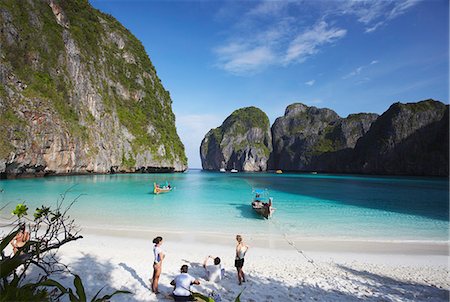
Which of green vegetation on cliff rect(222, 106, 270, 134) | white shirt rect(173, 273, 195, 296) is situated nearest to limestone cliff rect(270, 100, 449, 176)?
green vegetation on cliff rect(222, 106, 270, 134)

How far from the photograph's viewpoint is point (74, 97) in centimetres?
5509

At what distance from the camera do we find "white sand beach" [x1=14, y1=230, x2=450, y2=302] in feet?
21.6

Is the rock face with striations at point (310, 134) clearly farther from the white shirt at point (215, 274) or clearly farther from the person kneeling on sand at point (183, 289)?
the person kneeling on sand at point (183, 289)

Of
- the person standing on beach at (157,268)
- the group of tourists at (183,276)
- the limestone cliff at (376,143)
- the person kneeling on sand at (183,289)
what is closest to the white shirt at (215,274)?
the group of tourists at (183,276)

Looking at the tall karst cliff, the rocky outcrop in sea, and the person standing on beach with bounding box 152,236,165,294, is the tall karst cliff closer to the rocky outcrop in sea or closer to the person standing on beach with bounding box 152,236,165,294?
the person standing on beach with bounding box 152,236,165,294

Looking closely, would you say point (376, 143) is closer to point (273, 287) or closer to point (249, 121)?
point (249, 121)

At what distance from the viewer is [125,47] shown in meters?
87.9

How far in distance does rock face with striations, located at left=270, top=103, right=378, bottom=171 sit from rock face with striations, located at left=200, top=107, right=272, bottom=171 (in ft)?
29.8

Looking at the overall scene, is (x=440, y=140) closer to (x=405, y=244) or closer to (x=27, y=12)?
(x=405, y=244)

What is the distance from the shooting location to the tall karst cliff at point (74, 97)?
41.2 m

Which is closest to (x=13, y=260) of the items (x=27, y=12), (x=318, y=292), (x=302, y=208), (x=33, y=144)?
(x=318, y=292)

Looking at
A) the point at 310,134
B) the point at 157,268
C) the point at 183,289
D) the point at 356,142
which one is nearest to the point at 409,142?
the point at 356,142

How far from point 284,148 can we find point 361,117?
46569mm

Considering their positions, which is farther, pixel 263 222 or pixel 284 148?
pixel 284 148
